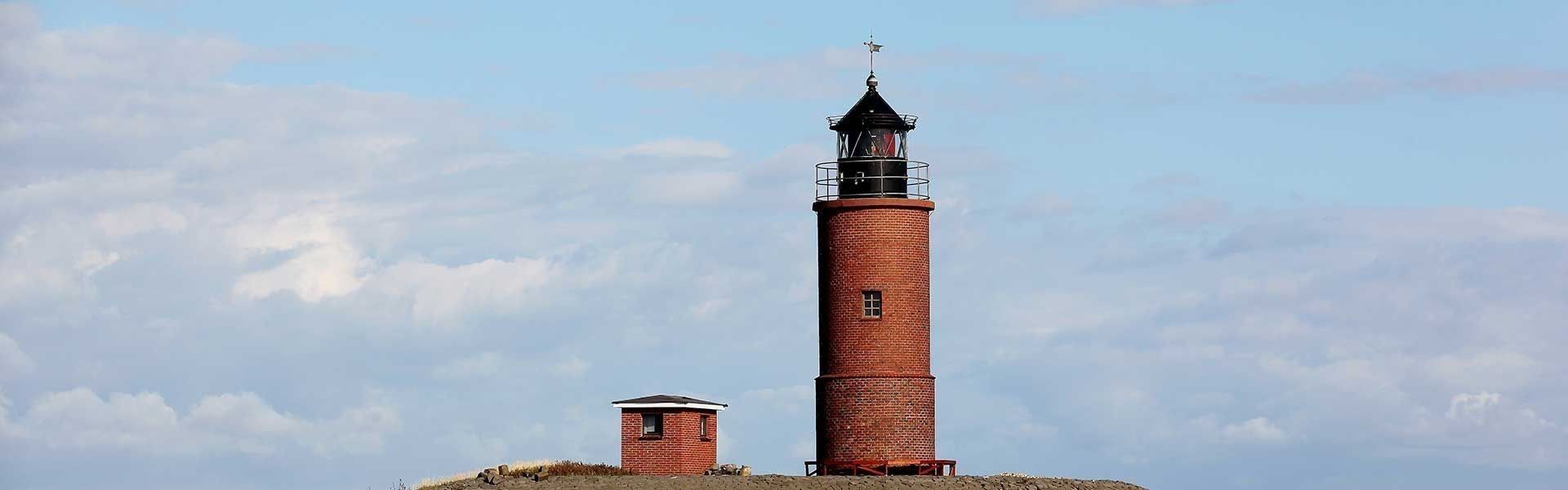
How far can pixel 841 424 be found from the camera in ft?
207

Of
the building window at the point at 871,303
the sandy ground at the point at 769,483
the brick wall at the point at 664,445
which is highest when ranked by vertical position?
the building window at the point at 871,303

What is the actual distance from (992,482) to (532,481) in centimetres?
1058

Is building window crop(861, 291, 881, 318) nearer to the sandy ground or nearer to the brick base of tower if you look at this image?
the brick base of tower

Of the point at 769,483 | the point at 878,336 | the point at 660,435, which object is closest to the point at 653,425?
the point at 660,435

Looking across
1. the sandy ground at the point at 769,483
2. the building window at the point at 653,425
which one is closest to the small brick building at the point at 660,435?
the building window at the point at 653,425

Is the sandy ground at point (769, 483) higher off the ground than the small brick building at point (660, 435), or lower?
lower

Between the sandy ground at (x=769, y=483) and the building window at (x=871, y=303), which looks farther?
the building window at (x=871, y=303)

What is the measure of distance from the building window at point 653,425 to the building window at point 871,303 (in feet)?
18.1

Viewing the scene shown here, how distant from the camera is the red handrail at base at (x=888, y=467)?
6259cm

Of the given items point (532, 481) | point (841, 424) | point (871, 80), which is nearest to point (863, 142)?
point (871, 80)

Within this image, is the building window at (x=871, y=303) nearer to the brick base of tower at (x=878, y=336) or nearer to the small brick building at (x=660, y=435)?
the brick base of tower at (x=878, y=336)

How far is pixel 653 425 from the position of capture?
63.4 m

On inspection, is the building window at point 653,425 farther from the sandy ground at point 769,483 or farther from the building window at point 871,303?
the building window at point 871,303

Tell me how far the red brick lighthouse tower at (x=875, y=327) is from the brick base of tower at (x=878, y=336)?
0.06 ft
